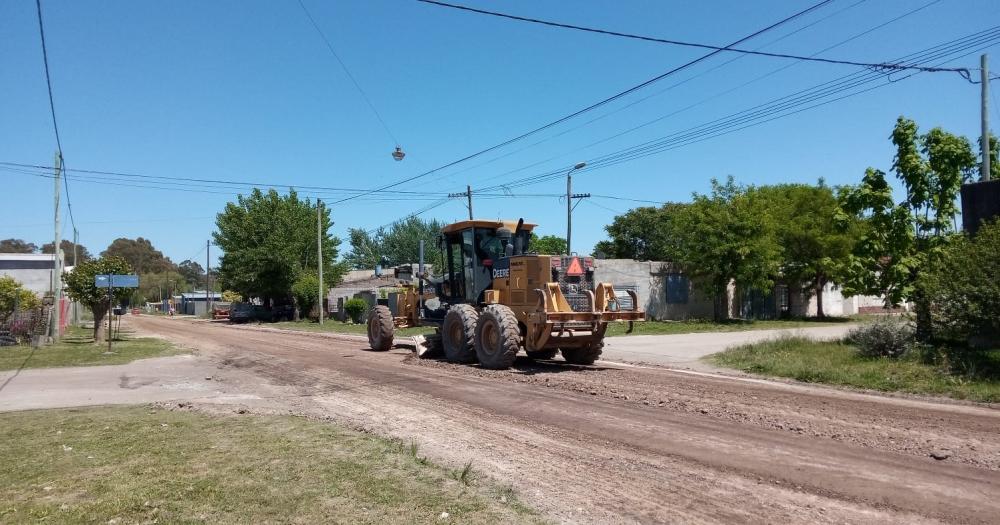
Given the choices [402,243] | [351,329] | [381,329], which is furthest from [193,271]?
[381,329]

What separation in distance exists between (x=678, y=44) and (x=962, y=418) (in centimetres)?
873

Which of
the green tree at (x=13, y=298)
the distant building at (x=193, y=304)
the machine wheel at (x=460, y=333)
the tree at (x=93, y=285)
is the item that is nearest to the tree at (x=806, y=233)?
the machine wheel at (x=460, y=333)

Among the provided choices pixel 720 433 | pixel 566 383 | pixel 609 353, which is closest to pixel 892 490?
pixel 720 433

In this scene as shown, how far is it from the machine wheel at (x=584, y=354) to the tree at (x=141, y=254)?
121466mm

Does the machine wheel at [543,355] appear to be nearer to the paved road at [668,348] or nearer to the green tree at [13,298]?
the paved road at [668,348]

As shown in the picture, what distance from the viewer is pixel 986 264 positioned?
38.5ft

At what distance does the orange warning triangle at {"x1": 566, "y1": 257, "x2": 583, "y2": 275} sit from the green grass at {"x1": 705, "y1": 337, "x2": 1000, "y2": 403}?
421cm

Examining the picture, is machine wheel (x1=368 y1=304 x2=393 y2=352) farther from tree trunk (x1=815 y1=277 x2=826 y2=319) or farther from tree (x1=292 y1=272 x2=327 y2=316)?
tree trunk (x1=815 y1=277 x2=826 y2=319)

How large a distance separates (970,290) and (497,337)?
880 cm

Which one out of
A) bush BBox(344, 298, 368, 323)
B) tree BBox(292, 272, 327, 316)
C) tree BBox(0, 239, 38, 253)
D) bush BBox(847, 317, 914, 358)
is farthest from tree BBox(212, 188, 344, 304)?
tree BBox(0, 239, 38, 253)

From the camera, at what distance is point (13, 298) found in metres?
25.4

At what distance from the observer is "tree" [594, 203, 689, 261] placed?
61903 millimetres

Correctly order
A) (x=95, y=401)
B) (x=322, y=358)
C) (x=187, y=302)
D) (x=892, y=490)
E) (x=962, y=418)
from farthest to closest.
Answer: (x=187, y=302) < (x=322, y=358) < (x=95, y=401) < (x=962, y=418) < (x=892, y=490)

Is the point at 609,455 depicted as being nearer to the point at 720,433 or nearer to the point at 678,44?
the point at 720,433
